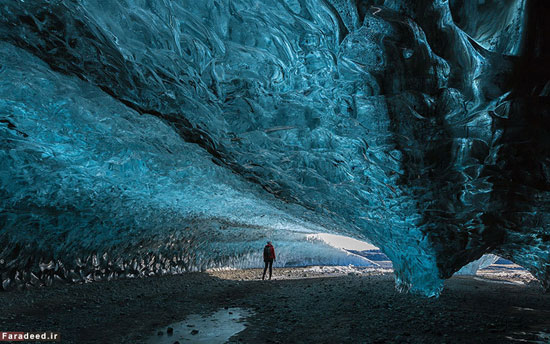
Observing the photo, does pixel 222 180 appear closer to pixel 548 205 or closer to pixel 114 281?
pixel 114 281

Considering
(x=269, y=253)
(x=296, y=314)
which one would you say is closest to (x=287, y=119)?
(x=296, y=314)

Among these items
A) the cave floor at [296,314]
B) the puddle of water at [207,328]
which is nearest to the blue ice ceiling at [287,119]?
the cave floor at [296,314]

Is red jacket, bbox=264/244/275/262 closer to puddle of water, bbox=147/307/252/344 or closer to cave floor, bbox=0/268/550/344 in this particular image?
cave floor, bbox=0/268/550/344

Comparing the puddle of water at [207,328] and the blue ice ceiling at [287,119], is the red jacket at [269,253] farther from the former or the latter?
the puddle of water at [207,328]

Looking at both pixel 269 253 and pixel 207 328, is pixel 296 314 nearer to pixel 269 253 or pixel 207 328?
pixel 207 328

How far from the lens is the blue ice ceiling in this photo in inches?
162

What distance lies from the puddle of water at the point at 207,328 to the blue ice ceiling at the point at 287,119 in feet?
13.0

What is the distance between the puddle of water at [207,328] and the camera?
207 inches

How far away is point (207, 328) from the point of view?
19.8 ft

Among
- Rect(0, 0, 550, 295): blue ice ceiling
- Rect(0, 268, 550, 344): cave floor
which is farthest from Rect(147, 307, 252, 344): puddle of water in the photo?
Rect(0, 0, 550, 295): blue ice ceiling

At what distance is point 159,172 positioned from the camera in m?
9.36

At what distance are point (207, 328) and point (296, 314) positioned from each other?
2.04 metres

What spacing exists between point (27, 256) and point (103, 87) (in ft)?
24.1

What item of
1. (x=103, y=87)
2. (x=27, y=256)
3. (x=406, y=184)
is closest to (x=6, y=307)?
(x=27, y=256)
